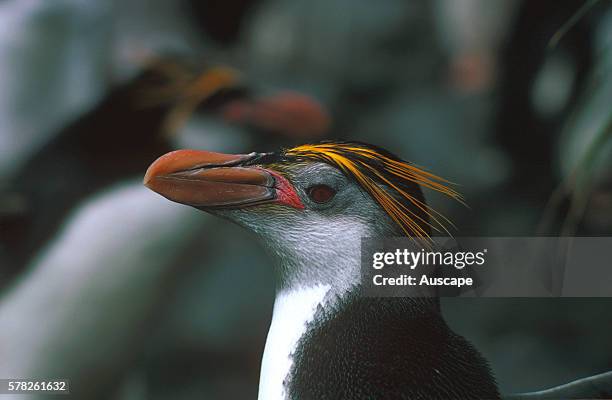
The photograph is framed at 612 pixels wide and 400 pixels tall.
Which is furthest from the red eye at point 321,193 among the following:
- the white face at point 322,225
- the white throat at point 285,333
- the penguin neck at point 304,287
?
the white throat at point 285,333

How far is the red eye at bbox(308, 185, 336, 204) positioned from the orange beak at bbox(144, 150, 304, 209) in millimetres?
39

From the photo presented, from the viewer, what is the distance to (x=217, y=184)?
188cm

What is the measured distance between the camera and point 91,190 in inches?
86.6

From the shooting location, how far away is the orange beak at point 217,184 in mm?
1873

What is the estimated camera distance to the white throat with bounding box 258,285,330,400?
1787 millimetres

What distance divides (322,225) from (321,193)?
0.08 meters

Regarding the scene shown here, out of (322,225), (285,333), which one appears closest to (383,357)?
(285,333)

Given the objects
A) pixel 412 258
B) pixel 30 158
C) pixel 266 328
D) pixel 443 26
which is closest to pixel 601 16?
→ pixel 443 26

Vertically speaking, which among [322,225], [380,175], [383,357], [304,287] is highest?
[380,175]

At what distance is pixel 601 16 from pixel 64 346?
71.4 inches

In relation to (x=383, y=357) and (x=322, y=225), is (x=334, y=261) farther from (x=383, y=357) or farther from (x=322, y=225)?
(x=383, y=357)

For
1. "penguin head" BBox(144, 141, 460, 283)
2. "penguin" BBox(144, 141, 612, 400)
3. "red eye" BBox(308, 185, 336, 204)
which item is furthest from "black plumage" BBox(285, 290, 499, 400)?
"red eye" BBox(308, 185, 336, 204)

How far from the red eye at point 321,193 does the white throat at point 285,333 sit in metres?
0.22

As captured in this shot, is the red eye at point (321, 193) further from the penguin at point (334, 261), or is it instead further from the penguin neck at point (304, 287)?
the penguin neck at point (304, 287)
